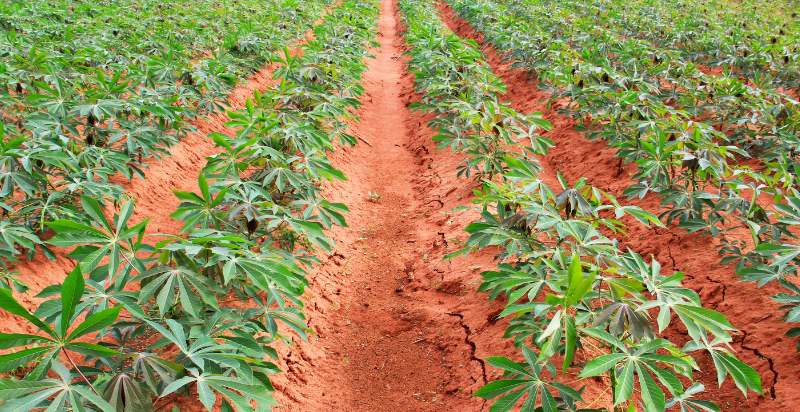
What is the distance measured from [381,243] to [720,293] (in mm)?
2620

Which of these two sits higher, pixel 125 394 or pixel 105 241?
pixel 105 241

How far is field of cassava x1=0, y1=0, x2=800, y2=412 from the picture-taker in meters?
1.78

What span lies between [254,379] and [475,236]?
1391mm

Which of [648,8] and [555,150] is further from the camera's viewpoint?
[648,8]

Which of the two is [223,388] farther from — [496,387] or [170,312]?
[496,387]

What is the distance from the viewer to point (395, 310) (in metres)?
3.49

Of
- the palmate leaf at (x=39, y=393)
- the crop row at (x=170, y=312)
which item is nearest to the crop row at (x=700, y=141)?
the crop row at (x=170, y=312)

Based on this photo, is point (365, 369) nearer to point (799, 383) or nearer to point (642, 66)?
point (799, 383)

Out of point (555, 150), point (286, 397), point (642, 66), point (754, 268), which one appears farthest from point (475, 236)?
point (642, 66)

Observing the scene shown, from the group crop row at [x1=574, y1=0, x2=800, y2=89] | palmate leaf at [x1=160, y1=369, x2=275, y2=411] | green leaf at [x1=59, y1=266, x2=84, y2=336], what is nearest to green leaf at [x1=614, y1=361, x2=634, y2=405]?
palmate leaf at [x1=160, y1=369, x2=275, y2=411]

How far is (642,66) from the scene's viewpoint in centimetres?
679

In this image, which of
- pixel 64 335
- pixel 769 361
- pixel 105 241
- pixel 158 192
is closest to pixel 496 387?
pixel 64 335

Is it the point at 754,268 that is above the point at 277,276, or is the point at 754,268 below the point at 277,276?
below

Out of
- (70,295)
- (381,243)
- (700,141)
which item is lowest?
(381,243)
